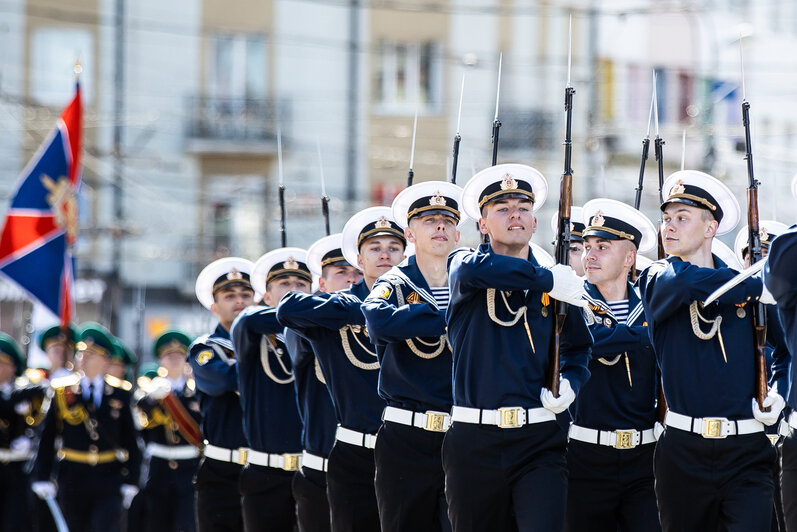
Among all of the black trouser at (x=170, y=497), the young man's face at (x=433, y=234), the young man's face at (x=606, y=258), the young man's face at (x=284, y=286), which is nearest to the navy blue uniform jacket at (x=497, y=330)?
the young man's face at (x=433, y=234)

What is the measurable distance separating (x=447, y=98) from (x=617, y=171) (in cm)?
409

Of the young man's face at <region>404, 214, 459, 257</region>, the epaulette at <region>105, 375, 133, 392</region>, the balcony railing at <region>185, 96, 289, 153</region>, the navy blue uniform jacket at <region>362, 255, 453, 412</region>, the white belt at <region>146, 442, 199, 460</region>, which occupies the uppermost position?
the balcony railing at <region>185, 96, 289, 153</region>

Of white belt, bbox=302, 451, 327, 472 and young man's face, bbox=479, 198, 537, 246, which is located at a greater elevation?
young man's face, bbox=479, 198, 537, 246

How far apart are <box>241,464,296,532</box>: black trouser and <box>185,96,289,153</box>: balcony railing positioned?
20.2 metres

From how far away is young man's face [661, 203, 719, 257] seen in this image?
26.7 ft

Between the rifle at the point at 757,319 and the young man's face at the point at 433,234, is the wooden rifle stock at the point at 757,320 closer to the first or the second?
the rifle at the point at 757,319

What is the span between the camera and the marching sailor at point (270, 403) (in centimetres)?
1041

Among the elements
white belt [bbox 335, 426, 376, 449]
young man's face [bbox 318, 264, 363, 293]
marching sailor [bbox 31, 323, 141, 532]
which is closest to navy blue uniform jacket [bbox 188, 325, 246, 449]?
young man's face [bbox 318, 264, 363, 293]

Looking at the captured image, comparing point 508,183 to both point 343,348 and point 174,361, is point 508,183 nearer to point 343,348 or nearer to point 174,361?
point 343,348

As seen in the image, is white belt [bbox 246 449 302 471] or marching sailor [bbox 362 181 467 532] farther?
white belt [bbox 246 449 302 471]

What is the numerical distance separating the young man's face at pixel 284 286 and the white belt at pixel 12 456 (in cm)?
522

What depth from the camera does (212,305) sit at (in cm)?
1166

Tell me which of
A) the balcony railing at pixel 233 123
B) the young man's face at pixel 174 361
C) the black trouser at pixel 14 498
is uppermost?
the balcony railing at pixel 233 123

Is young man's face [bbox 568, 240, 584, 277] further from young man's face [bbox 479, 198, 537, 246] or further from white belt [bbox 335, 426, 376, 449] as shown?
young man's face [bbox 479, 198, 537, 246]
